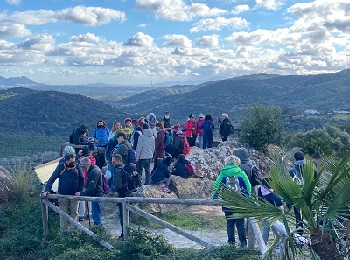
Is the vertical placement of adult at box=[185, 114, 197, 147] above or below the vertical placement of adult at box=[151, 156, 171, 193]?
above

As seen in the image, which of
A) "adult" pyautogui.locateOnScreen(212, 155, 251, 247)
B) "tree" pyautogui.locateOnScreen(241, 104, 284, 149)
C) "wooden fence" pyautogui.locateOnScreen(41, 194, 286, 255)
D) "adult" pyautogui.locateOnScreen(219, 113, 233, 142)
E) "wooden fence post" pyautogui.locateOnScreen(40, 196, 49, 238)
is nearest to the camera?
"wooden fence" pyautogui.locateOnScreen(41, 194, 286, 255)

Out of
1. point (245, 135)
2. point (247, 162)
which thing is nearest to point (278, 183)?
point (247, 162)

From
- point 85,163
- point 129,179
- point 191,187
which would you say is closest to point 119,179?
point 129,179

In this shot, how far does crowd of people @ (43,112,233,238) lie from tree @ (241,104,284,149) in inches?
24.7

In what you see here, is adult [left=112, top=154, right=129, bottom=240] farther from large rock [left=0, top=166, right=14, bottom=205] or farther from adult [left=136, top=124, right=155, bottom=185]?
large rock [left=0, top=166, right=14, bottom=205]

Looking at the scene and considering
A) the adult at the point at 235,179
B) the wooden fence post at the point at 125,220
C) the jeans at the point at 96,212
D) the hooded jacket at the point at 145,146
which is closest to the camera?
the adult at the point at 235,179

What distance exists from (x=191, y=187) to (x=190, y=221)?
6.75 feet

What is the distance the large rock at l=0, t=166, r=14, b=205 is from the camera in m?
11.3

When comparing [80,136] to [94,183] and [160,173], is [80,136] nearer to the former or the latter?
[160,173]

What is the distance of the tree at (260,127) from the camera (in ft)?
49.3

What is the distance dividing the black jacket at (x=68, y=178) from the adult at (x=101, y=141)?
125 inches

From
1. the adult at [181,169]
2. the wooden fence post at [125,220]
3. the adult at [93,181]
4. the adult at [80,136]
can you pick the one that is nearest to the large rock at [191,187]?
the adult at [181,169]

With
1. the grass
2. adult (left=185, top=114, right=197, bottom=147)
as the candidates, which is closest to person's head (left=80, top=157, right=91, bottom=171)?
the grass

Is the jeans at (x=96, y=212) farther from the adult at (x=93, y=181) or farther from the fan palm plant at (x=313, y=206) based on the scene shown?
A: the fan palm plant at (x=313, y=206)
